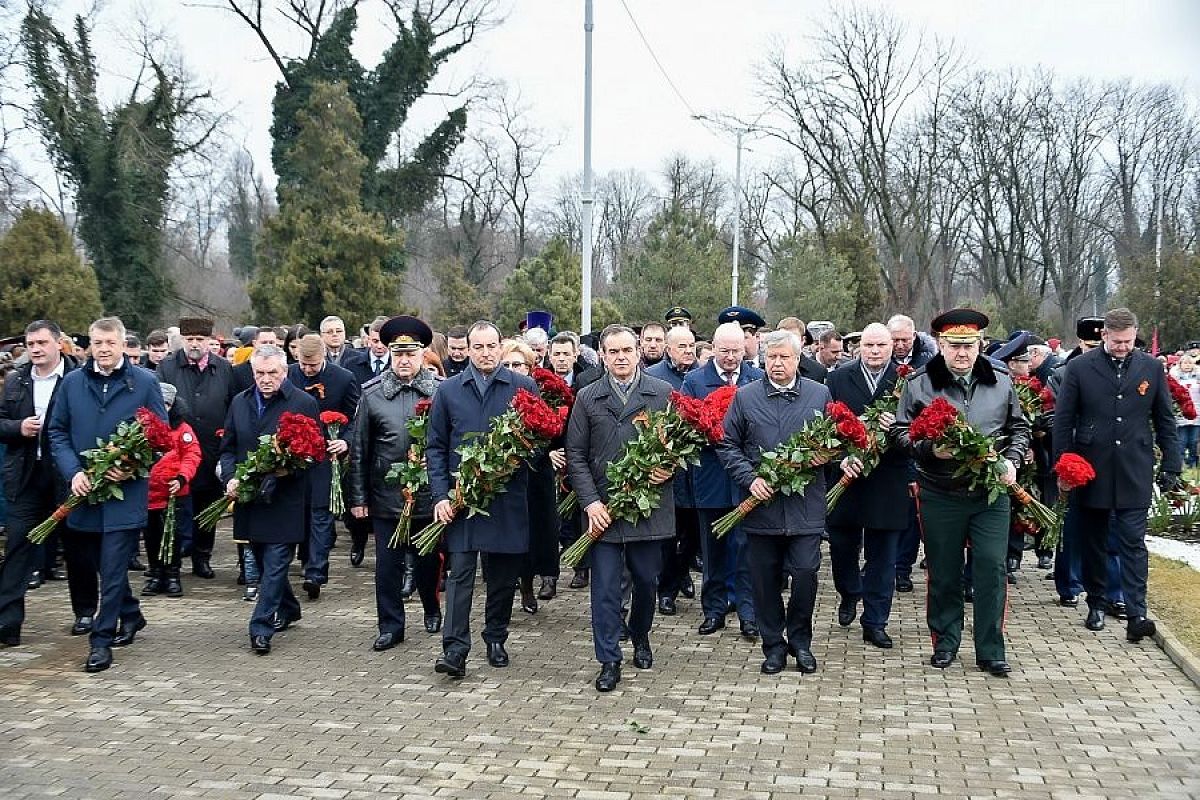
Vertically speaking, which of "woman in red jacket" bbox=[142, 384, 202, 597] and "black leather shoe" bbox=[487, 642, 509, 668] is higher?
"woman in red jacket" bbox=[142, 384, 202, 597]

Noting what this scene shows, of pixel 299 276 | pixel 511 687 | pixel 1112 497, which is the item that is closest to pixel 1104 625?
pixel 1112 497

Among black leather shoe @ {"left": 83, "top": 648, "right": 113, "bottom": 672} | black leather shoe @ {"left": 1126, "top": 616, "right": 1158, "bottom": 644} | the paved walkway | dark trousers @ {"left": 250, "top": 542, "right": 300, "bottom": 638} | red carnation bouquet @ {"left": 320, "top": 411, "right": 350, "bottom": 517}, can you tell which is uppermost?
red carnation bouquet @ {"left": 320, "top": 411, "right": 350, "bottom": 517}

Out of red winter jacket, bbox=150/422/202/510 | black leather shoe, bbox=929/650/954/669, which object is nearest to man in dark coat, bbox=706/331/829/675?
black leather shoe, bbox=929/650/954/669

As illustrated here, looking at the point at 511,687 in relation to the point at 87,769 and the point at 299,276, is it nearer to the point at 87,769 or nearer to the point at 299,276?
the point at 87,769

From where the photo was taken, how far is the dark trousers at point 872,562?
8594 millimetres

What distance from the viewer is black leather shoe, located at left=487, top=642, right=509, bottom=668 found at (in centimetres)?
795

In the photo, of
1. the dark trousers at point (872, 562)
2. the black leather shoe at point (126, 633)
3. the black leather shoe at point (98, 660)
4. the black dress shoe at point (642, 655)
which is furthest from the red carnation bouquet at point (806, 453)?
the black leather shoe at point (126, 633)

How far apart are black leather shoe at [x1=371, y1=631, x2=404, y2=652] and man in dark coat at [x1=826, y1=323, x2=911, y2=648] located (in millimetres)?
3285

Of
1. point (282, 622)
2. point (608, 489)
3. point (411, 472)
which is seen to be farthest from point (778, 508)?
point (282, 622)

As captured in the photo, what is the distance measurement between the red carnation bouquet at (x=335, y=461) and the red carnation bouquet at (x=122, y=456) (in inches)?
56.4

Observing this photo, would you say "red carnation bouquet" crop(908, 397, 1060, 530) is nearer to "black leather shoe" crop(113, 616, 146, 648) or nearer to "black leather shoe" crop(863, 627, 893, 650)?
"black leather shoe" crop(863, 627, 893, 650)

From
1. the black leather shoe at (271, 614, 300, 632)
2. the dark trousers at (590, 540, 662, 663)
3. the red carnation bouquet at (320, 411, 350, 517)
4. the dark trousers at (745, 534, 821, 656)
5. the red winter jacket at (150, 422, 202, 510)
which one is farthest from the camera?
the red carnation bouquet at (320, 411, 350, 517)

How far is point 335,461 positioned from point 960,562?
4.83 meters

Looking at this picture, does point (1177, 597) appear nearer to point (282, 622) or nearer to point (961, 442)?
point (961, 442)
